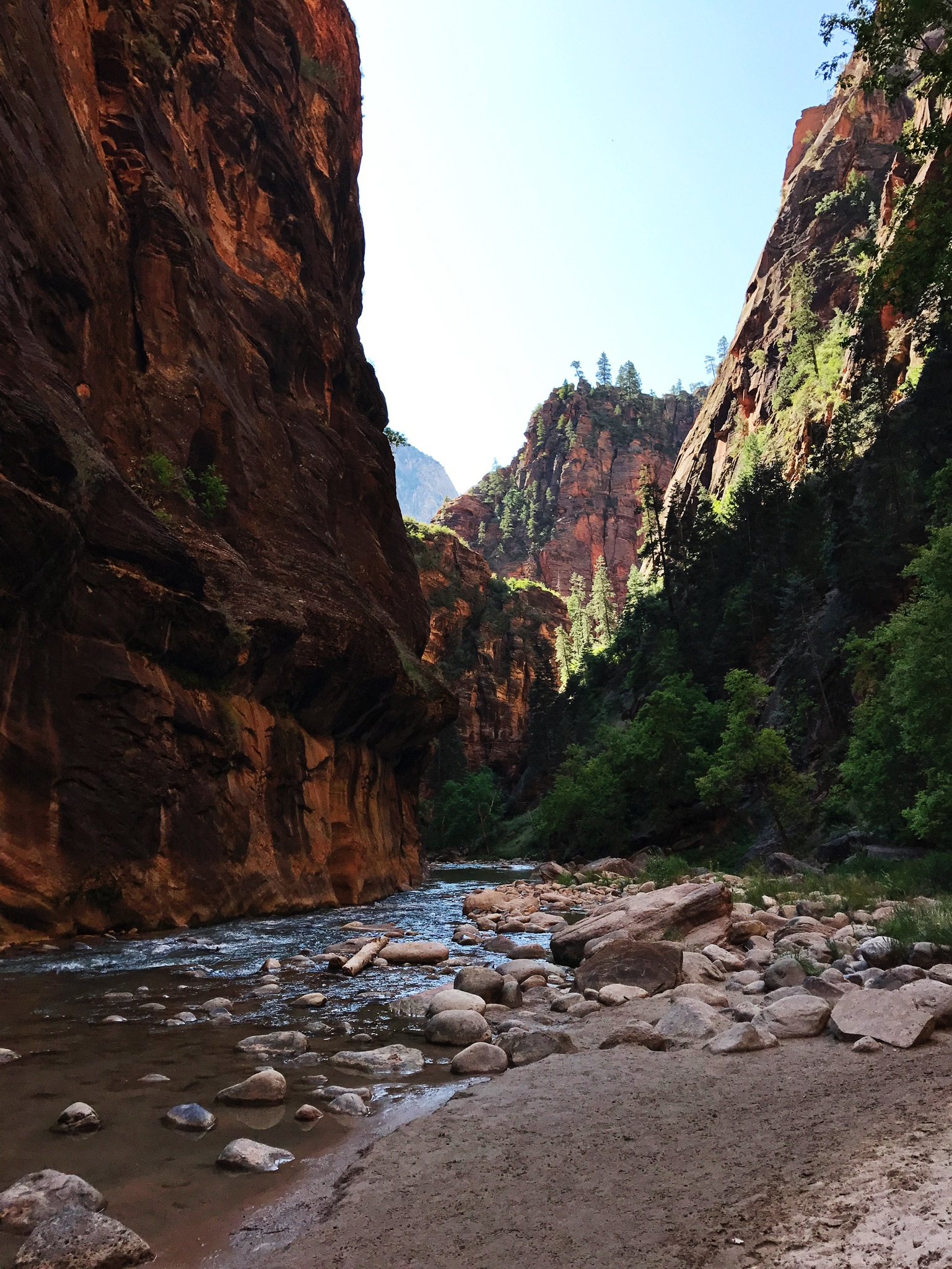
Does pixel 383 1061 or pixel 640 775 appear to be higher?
pixel 383 1061

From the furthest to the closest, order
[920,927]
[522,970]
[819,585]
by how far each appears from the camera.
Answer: [819,585] < [522,970] < [920,927]

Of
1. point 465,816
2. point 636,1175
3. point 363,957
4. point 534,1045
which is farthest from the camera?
point 465,816

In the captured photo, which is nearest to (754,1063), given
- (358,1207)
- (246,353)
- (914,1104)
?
(914,1104)

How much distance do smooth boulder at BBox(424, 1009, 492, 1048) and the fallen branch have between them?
11.6 ft

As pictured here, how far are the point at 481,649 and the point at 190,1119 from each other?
9708cm

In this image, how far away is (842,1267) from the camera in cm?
246

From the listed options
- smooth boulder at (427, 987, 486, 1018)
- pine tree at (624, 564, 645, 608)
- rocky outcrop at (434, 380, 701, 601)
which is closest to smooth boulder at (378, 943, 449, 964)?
smooth boulder at (427, 987, 486, 1018)

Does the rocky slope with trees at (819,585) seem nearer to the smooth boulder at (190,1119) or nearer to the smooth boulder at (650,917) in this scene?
the smooth boulder at (650,917)

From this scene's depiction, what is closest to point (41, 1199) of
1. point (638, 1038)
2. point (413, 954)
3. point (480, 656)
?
point (638, 1038)

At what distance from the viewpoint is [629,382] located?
174 m

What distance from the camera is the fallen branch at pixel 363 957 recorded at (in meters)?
10.8

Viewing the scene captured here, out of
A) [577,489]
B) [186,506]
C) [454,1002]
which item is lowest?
[454,1002]

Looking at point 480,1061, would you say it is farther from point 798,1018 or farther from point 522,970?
point 522,970

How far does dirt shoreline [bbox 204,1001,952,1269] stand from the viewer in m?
2.93
